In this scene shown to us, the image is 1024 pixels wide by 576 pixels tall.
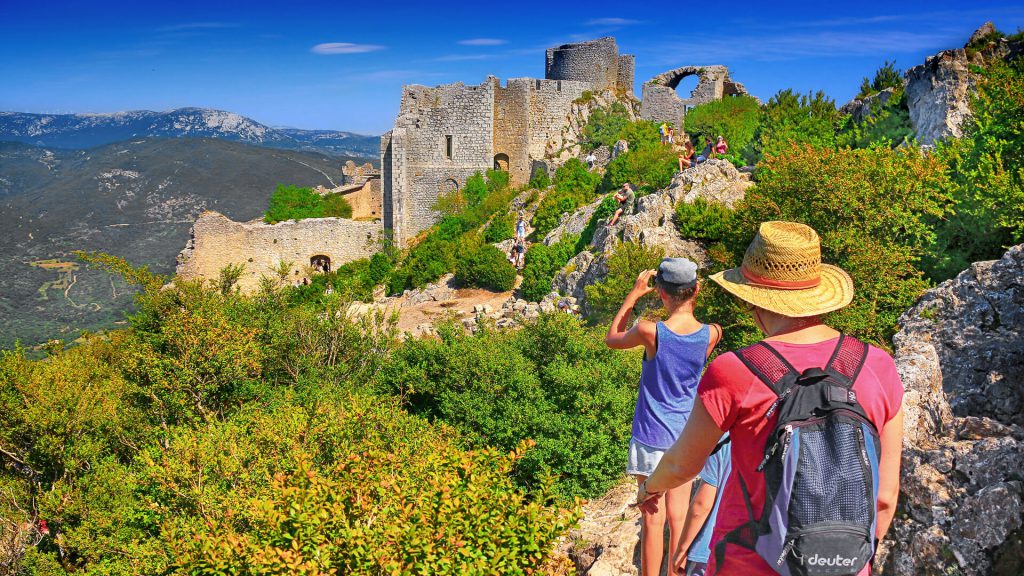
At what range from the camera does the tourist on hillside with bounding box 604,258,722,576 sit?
3.89 meters

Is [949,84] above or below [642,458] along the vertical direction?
above

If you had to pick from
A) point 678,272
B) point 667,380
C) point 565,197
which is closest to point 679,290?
point 678,272

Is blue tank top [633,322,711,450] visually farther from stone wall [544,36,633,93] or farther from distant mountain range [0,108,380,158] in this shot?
distant mountain range [0,108,380,158]

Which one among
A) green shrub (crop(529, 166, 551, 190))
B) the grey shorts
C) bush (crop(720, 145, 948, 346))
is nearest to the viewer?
the grey shorts

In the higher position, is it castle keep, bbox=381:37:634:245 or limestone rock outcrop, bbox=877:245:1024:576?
castle keep, bbox=381:37:634:245

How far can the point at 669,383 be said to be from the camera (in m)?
3.96

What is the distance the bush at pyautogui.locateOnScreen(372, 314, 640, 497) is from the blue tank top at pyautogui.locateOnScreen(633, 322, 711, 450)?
3792mm

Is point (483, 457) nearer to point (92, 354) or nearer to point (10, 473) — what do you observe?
point (10, 473)

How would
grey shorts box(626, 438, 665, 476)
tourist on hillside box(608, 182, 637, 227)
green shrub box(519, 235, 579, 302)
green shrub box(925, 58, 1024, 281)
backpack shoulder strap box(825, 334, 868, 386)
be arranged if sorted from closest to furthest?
1. backpack shoulder strap box(825, 334, 868, 386)
2. grey shorts box(626, 438, 665, 476)
3. green shrub box(925, 58, 1024, 281)
4. tourist on hillside box(608, 182, 637, 227)
5. green shrub box(519, 235, 579, 302)

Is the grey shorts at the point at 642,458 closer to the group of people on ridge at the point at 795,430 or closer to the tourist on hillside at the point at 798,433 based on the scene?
the group of people on ridge at the point at 795,430

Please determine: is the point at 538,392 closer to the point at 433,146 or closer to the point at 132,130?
the point at 433,146

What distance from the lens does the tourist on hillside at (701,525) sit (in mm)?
3588

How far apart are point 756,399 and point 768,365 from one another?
132mm

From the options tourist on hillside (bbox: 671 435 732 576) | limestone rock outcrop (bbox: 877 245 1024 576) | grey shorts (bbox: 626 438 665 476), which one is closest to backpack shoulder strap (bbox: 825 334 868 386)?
tourist on hillside (bbox: 671 435 732 576)
